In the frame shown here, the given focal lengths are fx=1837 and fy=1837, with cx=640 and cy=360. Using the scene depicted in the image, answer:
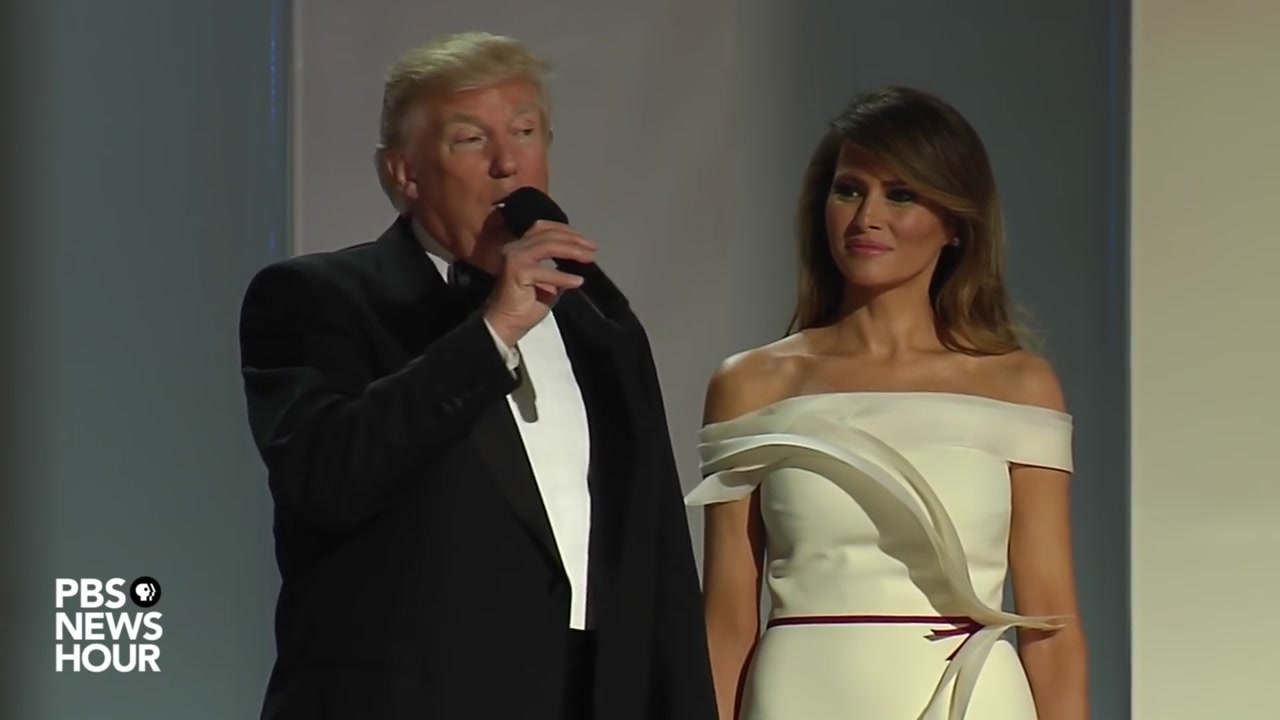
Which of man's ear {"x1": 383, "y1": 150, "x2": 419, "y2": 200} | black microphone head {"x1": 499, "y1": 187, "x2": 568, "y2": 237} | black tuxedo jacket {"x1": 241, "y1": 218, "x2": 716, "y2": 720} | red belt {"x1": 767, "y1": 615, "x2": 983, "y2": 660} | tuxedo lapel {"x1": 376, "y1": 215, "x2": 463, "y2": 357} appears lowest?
red belt {"x1": 767, "y1": 615, "x2": 983, "y2": 660}

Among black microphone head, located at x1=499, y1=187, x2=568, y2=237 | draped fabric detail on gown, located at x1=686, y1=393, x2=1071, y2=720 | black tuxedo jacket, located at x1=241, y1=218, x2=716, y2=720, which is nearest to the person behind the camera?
Result: black tuxedo jacket, located at x1=241, y1=218, x2=716, y2=720

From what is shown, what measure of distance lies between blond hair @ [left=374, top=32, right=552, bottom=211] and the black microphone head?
0.12 meters

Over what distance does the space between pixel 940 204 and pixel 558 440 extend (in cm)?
82

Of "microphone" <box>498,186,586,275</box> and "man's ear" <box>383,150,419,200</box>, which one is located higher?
"man's ear" <box>383,150,419,200</box>

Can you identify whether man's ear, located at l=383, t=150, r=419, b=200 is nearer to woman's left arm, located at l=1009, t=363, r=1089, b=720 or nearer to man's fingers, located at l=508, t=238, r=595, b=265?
man's fingers, located at l=508, t=238, r=595, b=265

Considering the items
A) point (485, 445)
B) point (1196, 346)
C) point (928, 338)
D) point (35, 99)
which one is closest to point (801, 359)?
point (928, 338)

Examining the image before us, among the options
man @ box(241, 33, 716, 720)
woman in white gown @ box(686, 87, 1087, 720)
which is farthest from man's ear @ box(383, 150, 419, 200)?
woman in white gown @ box(686, 87, 1087, 720)

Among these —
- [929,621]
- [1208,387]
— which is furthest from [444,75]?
[1208,387]

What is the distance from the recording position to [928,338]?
8.23ft

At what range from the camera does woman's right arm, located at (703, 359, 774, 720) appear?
243 cm

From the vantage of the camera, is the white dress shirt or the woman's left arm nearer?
the white dress shirt

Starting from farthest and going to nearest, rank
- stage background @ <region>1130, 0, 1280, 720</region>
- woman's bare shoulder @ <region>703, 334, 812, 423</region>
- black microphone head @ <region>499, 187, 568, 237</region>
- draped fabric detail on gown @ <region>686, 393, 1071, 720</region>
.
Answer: stage background @ <region>1130, 0, 1280, 720</region> → woman's bare shoulder @ <region>703, 334, 812, 423</region> → draped fabric detail on gown @ <region>686, 393, 1071, 720</region> → black microphone head @ <region>499, 187, 568, 237</region>

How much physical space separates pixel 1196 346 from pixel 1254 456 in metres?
0.18

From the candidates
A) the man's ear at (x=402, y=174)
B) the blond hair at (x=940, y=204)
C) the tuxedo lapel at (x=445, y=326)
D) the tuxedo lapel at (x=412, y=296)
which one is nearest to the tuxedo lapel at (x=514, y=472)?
the tuxedo lapel at (x=445, y=326)
